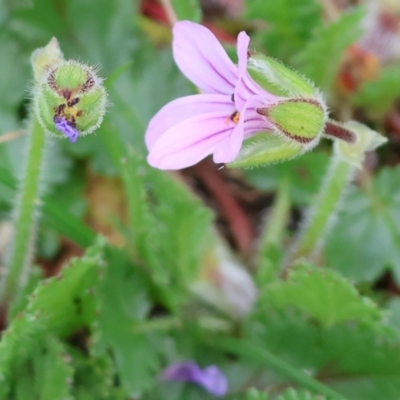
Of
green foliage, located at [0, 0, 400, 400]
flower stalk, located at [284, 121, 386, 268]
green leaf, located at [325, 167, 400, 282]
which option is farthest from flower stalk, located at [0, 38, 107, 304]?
green leaf, located at [325, 167, 400, 282]

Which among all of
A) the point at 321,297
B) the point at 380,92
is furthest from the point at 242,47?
the point at 380,92

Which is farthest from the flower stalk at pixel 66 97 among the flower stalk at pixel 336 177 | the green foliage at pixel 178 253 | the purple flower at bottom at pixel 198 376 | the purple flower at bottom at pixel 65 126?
the purple flower at bottom at pixel 198 376

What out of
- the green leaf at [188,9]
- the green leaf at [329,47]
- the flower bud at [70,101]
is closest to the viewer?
the flower bud at [70,101]

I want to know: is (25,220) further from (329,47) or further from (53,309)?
(329,47)

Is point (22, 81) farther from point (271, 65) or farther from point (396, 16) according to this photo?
point (396, 16)

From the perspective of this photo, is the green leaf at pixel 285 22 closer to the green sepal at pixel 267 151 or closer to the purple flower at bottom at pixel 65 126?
the green sepal at pixel 267 151

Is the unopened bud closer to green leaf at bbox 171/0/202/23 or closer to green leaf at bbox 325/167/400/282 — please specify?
green leaf at bbox 171/0/202/23
